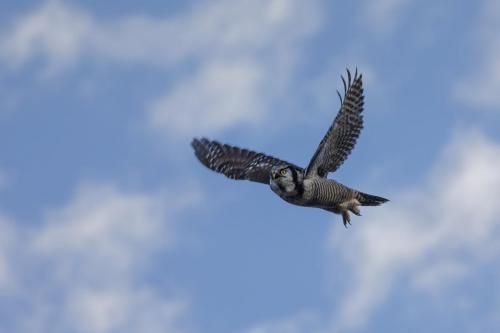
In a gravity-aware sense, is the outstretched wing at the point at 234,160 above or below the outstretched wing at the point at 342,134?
above

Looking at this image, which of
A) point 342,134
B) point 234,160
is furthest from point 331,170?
point 234,160

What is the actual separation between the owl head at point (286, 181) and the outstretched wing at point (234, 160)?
7.90ft

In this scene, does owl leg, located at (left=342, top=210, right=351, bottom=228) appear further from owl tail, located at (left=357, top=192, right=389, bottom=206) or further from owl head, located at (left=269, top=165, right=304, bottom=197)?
owl head, located at (left=269, top=165, right=304, bottom=197)

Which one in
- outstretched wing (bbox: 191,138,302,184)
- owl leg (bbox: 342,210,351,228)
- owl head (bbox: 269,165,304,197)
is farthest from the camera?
outstretched wing (bbox: 191,138,302,184)

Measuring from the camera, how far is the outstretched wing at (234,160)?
27094mm

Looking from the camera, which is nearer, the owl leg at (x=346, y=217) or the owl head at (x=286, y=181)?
the owl head at (x=286, y=181)

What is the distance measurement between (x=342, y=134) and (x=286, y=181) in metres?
1.82

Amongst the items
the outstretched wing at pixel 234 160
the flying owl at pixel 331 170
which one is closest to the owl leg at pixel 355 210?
the flying owl at pixel 331 170

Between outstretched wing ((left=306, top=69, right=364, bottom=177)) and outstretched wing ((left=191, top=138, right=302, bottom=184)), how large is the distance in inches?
78.9

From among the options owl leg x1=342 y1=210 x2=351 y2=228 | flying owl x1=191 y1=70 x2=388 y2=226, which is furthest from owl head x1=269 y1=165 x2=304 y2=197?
owl leg x1=342 y1=210 x2=351 y2=228

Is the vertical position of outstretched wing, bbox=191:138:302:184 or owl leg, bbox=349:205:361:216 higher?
outstretched wing, bbox=191:138:302:184

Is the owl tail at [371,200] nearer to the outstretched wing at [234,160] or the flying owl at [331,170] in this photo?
the flying owl at [331,170]

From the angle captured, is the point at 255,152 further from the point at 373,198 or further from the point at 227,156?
the point at 373,198

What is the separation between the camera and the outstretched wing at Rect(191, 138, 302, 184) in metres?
27.1
